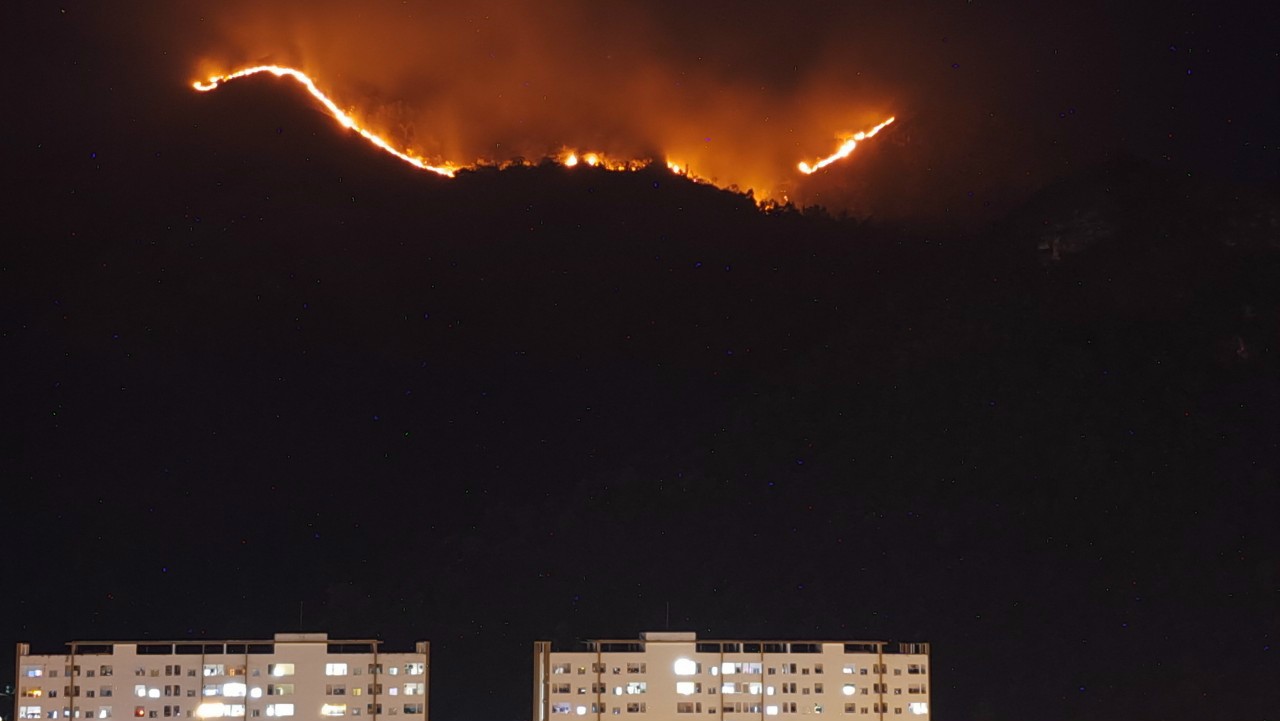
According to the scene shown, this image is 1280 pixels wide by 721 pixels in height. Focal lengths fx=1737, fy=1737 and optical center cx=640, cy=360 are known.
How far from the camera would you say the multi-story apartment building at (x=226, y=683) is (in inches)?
1945

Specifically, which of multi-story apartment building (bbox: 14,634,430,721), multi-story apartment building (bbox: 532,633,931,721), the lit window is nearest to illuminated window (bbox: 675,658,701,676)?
multi-story apartment building (bbox: 532,633,931,721)

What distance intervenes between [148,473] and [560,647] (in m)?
20.2

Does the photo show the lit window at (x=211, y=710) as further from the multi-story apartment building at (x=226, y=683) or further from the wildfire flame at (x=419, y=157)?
the wildfire flame at (x=419, y=157)

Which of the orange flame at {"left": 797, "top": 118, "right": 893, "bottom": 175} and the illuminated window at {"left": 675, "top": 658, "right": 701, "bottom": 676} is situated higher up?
the orange flame at {"left": 797, "top": 118, "right": 893, "bottom": 175}

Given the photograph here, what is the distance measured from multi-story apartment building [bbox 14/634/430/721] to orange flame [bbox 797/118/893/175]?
1666 inches

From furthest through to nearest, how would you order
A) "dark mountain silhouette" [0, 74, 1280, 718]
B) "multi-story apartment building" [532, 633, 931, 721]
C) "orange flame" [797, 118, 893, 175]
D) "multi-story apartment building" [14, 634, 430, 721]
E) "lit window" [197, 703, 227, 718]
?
1. "orange flame" [797, 118, 893, 175]
2. "dark mountain silhouette" [0, 74, 1280, 718]
3. "multi-story apartment building" [532, 633, 931, 721]
4. "lit window" [197, 703, 227, 718]
5. "multi-story apartment building" [14, 634, 430, 721]

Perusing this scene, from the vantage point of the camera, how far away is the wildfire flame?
82.4m

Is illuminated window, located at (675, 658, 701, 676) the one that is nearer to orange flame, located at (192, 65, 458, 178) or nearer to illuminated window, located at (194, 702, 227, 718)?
illuminated window, located at (194, 702, 227, 718)

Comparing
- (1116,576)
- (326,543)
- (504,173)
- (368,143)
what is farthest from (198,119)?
(1116,576)

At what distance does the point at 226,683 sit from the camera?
5056 cm

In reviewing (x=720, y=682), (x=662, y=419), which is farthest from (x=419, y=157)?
(x=720, y=682)

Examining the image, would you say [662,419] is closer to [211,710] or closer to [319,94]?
[319,94]

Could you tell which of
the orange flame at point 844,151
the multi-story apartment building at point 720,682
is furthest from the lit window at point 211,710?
the orange flame at point 844,151

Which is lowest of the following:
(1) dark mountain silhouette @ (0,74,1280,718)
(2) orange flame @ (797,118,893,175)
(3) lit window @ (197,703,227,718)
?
(3) lit window @ (197,703,227,718)
